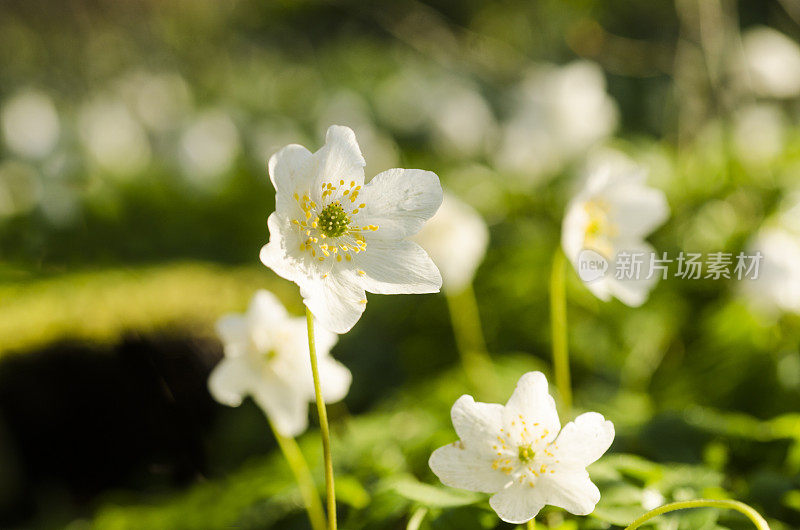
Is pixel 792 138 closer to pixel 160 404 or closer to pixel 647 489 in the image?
pixel 647 489

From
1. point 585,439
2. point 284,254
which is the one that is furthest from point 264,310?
point 585,439

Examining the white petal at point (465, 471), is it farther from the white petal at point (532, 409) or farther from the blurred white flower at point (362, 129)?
the blurred white flower at point (362, 129)

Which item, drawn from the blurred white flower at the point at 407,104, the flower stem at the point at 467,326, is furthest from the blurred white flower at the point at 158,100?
Result: the flower stem at the point at 467,326

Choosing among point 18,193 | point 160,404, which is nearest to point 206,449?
point 160,404

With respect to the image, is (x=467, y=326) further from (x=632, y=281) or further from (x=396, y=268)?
(x=396, y=268)

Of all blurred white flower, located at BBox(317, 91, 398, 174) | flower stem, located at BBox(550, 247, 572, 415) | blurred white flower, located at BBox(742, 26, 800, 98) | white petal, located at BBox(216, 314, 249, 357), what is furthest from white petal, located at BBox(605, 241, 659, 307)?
blurred white flower, located at BBox(742, 26, 800, 98)

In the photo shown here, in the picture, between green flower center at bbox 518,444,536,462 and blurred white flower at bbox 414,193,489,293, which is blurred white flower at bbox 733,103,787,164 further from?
green flower center at bbox 518,444,536,462
